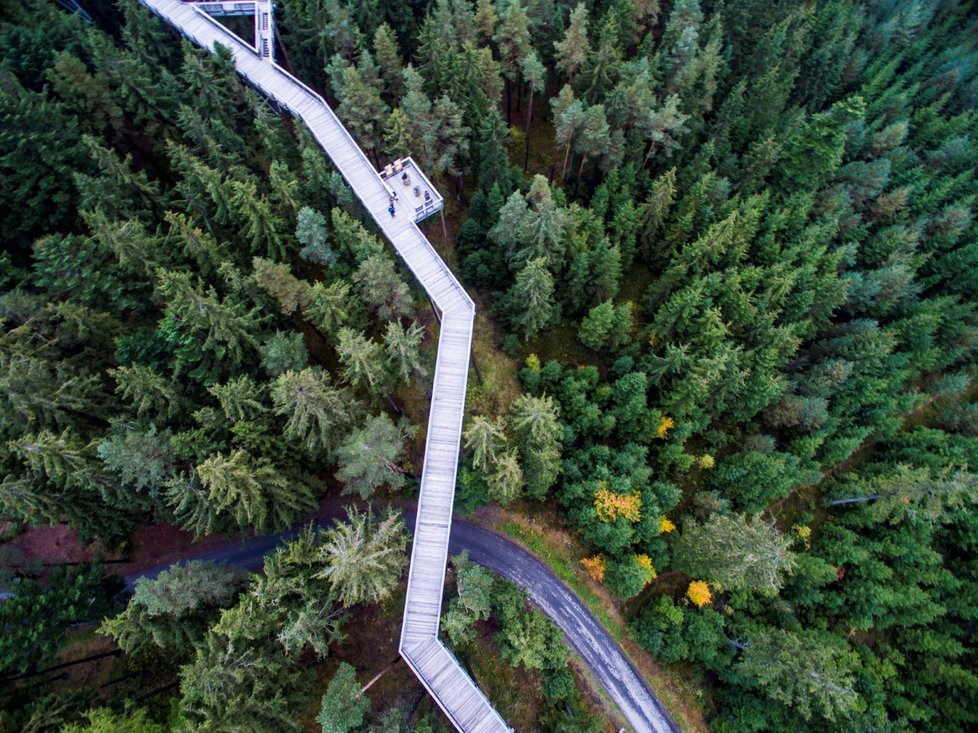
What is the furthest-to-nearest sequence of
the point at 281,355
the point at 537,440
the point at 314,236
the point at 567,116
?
the point at 567,116, the point at 314,236, the point at 537,440, the point at 281,355

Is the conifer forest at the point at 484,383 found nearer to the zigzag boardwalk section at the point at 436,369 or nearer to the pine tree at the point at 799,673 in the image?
the pine tree at the point at 799,673

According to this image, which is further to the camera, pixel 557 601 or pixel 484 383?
pixel 484 383

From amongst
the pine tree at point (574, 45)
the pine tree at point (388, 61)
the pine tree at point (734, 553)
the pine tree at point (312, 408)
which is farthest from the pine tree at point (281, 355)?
the pine tree at point (574, 45)

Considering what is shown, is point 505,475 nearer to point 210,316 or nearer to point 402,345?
point 402,345

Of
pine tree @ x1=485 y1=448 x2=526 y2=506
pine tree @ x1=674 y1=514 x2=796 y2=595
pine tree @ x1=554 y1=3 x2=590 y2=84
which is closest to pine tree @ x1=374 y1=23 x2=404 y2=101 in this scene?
pine tree @ x1=554 y1=3 x2=590 y2=84

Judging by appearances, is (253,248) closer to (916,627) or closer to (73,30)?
(73,30)

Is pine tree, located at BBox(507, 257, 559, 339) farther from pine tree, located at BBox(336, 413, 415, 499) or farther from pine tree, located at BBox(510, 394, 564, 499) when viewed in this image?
pine tree, located at BBox(336, 413, 415, 499)

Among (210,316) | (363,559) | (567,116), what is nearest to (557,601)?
(363,559)

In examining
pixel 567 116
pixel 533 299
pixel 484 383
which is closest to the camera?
pixel 533 299
